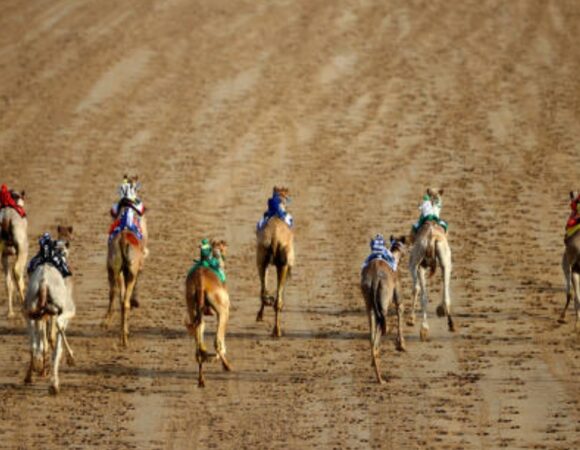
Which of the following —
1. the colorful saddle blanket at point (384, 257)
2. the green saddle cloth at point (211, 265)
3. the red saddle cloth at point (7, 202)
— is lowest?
the green saddle cloth at point (211, 265)

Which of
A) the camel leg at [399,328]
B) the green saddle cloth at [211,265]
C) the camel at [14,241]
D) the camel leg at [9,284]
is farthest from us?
the camel leg at [9,284]

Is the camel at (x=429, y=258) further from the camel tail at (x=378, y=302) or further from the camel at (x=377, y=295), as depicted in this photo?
the camel tail at (x=378, y=302)

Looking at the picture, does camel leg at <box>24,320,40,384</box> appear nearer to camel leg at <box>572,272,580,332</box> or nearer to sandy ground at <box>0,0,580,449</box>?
sandy ground at <box>0,0,580,449</box>

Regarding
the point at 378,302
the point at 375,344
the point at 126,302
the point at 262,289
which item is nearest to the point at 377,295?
the point at 378,302

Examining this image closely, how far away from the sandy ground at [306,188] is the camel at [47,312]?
18.5 inches

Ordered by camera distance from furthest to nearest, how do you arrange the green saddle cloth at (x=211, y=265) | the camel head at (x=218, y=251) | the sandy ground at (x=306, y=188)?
the camel head at (x=218, y=251) → the green saddle cloth at (x=211, y=265) → the sandy ground at (x=306, y=188)

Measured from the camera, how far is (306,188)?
37938mm

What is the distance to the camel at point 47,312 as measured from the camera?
20781mm

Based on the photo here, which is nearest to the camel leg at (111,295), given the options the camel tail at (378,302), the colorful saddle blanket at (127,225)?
the colorful saddle blanket at (127,225)

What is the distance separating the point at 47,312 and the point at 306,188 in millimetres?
17664

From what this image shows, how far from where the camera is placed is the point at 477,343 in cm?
2423

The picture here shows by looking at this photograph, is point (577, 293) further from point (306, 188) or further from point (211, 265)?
point (306, 188)

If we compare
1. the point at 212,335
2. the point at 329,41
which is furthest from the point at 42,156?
the point at 212,335

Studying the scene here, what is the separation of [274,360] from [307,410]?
111 inches
